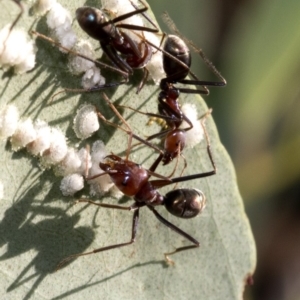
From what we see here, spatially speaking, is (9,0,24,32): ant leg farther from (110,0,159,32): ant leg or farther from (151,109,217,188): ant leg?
(151,109,217,188): ant leg

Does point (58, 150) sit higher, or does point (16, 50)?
point (16, 50)

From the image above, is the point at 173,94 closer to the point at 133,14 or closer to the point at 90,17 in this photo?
the point at 133,14

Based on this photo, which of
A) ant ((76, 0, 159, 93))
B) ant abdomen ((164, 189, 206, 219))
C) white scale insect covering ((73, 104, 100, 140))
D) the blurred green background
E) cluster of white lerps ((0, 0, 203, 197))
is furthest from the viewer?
the blurred green background

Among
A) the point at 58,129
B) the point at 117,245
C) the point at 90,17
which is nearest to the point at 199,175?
the point at 117,245

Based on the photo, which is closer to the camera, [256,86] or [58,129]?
[58,129]

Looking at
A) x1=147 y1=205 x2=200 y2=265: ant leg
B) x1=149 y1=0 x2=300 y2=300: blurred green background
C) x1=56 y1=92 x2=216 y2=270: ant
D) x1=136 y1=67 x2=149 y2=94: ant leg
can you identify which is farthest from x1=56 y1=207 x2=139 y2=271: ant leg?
x1=149 y1=0 x2=300 y2=300: blurred green background
